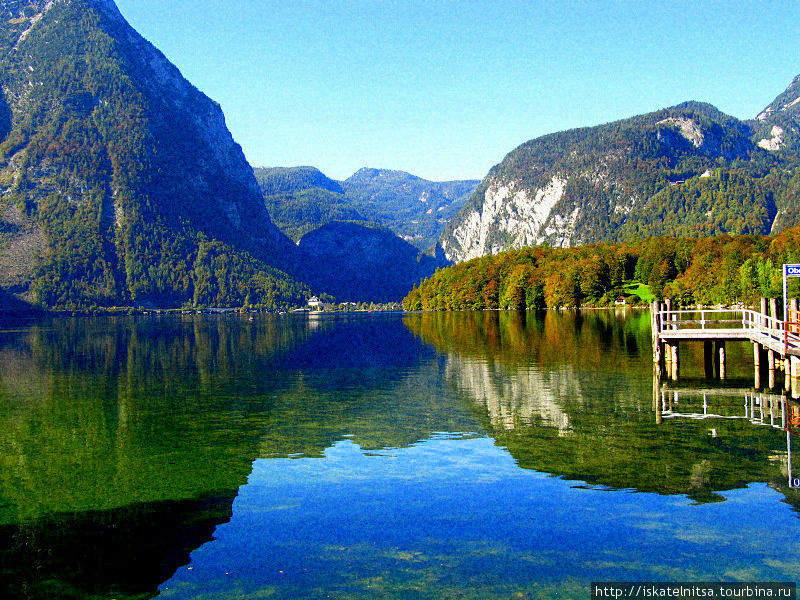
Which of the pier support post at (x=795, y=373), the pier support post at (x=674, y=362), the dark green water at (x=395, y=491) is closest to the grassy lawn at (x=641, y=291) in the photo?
the pier support post at (x=674, y=362)

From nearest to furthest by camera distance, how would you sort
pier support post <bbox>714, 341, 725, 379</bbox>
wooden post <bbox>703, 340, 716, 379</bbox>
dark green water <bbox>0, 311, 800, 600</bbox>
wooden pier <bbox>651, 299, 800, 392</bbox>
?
dark green water <bbox>0, 311, 800, 600</bbox> → wooden pier <bbox>651, 299, 800, 392</bbox> → pier support post <bbox>714, 341, 725, 379</bbox> → wooden post <bbox>703, 340, 716, 379</bbox>

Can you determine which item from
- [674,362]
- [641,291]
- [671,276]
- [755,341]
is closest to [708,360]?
[755,341]

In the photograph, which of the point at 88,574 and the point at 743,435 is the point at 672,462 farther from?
the point at 88,574

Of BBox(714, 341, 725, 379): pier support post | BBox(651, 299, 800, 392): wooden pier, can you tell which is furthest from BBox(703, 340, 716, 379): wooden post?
BBox(714, 341, 725, 379): pier support post

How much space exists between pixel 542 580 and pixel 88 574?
28.2ft

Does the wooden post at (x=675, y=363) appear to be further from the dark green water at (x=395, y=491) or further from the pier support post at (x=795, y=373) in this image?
the pier support post at (x=795, y=373)

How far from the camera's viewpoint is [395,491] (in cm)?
1905

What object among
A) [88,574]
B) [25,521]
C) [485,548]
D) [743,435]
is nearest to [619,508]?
[485,548]

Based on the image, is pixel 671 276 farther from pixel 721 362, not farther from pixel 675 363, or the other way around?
pixel 675 363

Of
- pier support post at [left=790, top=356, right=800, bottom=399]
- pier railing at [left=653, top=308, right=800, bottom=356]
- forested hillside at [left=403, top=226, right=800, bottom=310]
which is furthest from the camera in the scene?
forested hillside at [left=403, top=226, right=800, bottom=310]

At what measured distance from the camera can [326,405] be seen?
33.6 m

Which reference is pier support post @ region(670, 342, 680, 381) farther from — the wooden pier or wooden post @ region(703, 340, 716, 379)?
wooden post @ region(703, 340, 716, 379)

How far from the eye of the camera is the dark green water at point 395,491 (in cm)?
1362

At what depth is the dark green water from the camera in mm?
13625
